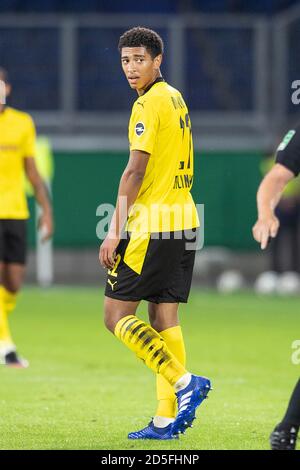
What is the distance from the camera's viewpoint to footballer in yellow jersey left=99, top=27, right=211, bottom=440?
6.95 meters

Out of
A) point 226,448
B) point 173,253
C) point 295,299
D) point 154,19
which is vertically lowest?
point 295,299

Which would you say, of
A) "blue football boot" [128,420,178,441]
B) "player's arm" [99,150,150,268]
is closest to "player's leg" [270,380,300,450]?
"blue football boot" [128,420,178,441]

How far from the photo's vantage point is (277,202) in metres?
5.87

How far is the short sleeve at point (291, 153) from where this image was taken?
582cm

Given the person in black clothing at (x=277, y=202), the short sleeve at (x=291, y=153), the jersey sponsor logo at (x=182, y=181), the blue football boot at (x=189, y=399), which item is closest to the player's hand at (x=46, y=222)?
the jersey sponsor logo at (x=182, y=181)

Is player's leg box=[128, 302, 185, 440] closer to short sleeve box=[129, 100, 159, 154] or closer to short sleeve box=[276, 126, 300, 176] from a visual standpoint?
short sleeve box=[129, 100, 159, 154]

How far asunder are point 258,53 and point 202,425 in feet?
52.5

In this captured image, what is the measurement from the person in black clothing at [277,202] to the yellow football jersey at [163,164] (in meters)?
1.25

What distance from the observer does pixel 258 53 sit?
23031 millimetres

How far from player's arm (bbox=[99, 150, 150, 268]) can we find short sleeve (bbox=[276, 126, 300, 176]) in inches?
46.7

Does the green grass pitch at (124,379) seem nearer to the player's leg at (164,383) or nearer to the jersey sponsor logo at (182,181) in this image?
the player's leg at (164,383)

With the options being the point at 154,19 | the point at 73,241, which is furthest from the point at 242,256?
the point at 154,19

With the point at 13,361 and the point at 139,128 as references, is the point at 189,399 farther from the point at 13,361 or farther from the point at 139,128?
the point at 13,361

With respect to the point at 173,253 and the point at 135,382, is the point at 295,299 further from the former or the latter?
the point at 173,253
